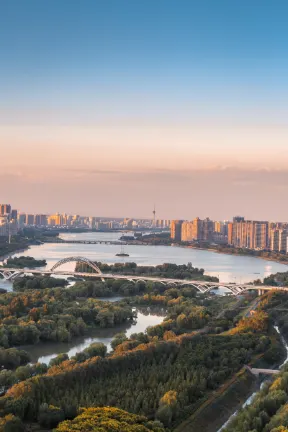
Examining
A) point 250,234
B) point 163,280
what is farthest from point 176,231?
point 163,280

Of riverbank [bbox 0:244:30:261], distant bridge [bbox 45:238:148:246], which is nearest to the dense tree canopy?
riverbank [bbox 0:244:30:261]

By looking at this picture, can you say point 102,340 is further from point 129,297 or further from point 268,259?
→ point 268,259

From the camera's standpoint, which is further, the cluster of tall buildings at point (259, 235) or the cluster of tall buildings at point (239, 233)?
the cluster of tall buildings at point (239, 233)

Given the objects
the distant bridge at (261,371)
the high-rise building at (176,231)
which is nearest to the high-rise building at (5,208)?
the high-rise building at (176,231)

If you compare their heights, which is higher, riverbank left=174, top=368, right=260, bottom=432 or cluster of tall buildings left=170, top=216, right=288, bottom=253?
cluster of tall buildings left=170, top=216, right=288, bottom=253

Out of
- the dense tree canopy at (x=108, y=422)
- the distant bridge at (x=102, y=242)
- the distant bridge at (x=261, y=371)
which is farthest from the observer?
the distant bridge at (x=102, y=242)

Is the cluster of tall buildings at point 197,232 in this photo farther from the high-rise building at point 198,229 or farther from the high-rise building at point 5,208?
the high-rise building at point 5,208

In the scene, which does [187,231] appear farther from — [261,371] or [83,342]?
[261,371]

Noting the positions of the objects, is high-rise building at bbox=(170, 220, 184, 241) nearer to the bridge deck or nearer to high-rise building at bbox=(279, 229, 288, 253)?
high-rise building at bbox=(279, 229, 288, 253)

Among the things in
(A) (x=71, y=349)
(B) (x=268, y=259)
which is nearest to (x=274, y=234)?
(B) (x=268, y=259)
